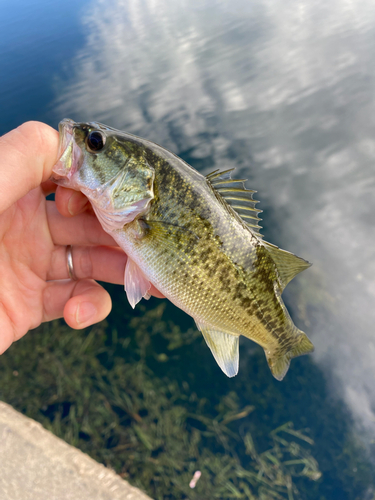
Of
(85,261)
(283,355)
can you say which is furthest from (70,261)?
(283,355)

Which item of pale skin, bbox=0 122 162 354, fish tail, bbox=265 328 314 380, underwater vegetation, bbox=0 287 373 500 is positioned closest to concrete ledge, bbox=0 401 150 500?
underwater vegetation, bbox=0 287 373 500

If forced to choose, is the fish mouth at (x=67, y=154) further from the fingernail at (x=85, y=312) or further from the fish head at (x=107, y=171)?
the fingernail at (x=85, y=312)

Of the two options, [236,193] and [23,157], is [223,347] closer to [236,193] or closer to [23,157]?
[236,193]

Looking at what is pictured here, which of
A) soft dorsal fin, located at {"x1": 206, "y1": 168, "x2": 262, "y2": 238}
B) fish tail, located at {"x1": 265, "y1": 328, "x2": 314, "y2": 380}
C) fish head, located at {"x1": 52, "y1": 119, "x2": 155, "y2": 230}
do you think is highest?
fish head, located at {"x1": 52, "y1": 119, "x2": 155, "y2": 230}

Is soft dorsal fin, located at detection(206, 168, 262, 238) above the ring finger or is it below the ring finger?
above

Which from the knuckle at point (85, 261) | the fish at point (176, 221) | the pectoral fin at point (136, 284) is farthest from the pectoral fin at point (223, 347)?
the knuckle at point (85, 261)

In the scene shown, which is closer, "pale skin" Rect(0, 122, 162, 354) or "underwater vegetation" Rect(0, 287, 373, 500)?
"pale skin" Rect(0, 122, 162, 354)

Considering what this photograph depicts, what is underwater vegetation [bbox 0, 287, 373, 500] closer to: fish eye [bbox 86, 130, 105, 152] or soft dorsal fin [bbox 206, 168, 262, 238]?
soft dorsal fin [bbox 206, 168, 262, 238]

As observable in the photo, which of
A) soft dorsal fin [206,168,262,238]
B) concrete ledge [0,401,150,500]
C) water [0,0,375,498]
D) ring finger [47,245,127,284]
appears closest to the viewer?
soft dorsal fin [206,168,262,238]
